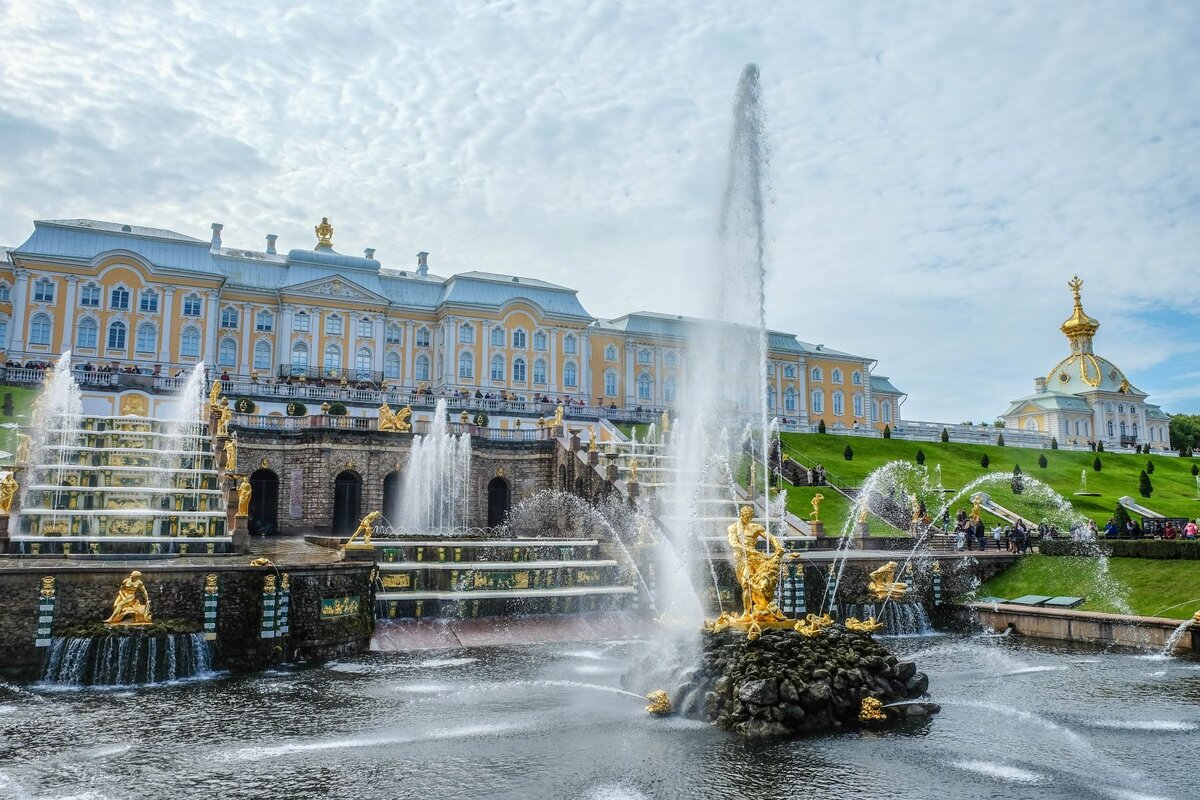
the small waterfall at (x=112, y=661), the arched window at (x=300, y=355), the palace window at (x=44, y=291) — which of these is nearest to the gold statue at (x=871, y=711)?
the small waterfall at (x=112, y=661)

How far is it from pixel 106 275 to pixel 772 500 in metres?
43.4

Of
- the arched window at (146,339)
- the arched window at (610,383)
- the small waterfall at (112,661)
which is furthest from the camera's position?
the arched window at (610,383)

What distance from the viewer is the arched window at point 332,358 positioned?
197 ft

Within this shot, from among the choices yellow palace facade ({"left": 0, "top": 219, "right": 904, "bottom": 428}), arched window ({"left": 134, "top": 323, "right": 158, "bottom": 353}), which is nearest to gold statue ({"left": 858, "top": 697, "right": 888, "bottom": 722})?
yellow palace facade ({"left": 0, "top": 219, "right": 904, "bottom": 428})

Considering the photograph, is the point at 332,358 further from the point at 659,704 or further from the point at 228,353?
the point at 659,704

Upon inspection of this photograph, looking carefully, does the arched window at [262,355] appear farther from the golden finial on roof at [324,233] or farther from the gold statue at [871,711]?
the gold statue at [871,711]

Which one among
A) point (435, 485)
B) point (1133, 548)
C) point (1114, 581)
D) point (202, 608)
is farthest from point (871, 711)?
point (435, 485)

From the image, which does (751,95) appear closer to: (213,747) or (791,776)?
(791,776)

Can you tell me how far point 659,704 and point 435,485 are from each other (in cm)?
2494

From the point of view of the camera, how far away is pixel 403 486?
1453 inches

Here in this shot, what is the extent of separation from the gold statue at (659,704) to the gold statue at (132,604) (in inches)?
373

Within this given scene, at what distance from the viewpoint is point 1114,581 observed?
80.3 feet

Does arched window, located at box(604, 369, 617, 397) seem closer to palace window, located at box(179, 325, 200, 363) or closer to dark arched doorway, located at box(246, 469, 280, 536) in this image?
palace window, located at box(179, 325, 200, 363)

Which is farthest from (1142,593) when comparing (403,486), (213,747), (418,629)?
(403,486)
